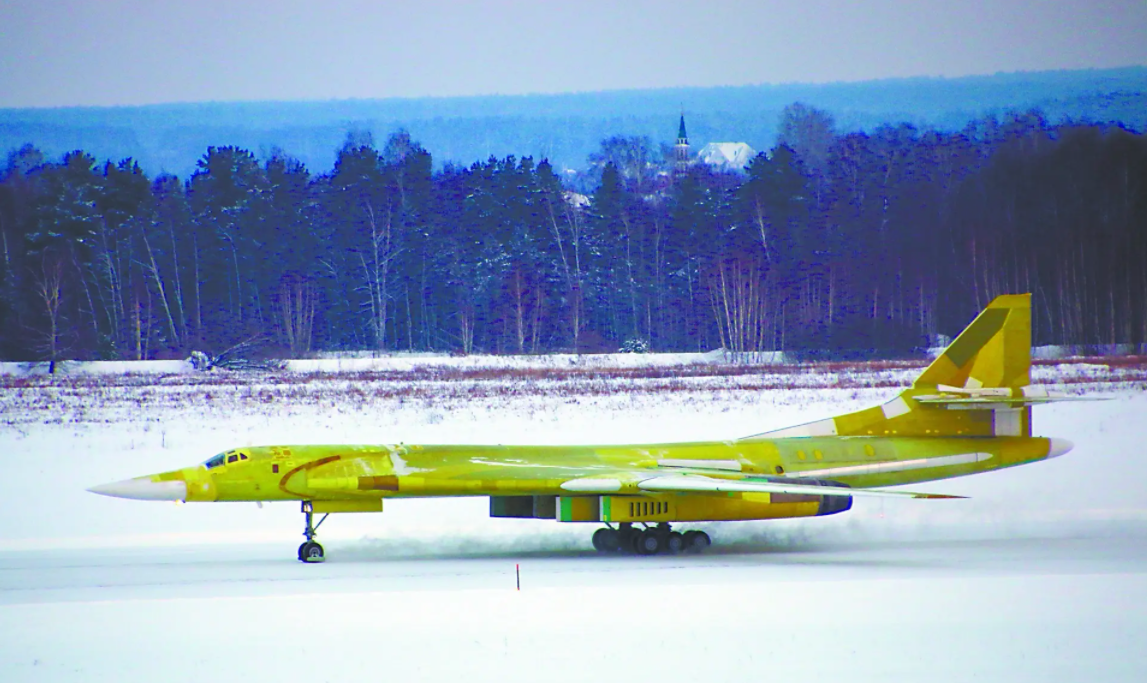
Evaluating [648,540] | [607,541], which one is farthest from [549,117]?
[648,540]

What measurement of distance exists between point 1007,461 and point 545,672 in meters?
9.78

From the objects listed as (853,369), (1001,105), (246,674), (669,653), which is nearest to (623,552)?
(669,653)

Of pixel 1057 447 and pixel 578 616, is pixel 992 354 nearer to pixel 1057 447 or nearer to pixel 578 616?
pixel 1057 447

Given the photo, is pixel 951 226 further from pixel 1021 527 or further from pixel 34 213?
pixel 34 213

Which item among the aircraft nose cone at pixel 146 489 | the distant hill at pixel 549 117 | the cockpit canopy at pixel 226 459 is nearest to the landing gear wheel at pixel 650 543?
the cockpit canopy at pixel 226 459

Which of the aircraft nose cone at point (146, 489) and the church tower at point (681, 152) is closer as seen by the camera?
the aircraft nose cone at point (146, 489)

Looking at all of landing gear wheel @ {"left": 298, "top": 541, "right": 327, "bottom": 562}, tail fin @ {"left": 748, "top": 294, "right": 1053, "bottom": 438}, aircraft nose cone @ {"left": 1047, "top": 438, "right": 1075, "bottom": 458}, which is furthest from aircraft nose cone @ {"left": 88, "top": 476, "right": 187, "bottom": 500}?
aircraft nose cone @ {"left": 1047, "top": 438, "right": 1075, "bottom": 458}

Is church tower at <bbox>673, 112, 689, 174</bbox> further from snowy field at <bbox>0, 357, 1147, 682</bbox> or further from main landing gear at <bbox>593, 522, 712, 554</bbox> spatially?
main landing gear at <bbox>593, 522, 712, 554</bbox>

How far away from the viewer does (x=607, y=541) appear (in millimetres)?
15172

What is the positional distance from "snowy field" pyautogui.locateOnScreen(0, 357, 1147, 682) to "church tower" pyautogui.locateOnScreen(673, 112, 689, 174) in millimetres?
34029

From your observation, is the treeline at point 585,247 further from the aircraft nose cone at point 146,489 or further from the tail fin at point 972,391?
the aircraft nose cone at point 146,489

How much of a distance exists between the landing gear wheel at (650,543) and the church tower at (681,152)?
45.5 m

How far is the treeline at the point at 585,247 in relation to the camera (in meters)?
37.7

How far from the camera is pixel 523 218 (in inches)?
2125
